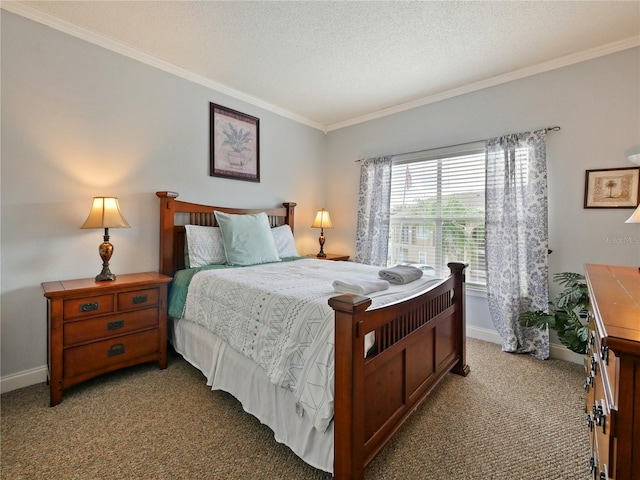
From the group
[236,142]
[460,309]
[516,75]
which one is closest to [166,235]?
[236,142]

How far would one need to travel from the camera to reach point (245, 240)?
9.34 feet

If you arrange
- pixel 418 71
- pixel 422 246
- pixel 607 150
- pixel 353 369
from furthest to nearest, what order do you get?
pixel 422 246 < pixel 418 71 < pixel 607 150 < pixel 353 369

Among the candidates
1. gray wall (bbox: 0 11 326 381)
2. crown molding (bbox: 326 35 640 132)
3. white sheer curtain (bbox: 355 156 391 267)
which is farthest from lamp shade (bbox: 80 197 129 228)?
crown molding (bbox: 326 35 640 132)

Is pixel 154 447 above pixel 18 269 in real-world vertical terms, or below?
below

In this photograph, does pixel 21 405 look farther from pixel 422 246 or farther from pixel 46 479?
pixel 422 246

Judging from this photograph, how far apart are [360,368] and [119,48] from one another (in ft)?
10.2

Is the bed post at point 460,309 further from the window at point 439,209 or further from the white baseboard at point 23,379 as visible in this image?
the white baseboard at point 23,379

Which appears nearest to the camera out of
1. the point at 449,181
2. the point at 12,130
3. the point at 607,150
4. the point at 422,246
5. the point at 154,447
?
the point at 154,447

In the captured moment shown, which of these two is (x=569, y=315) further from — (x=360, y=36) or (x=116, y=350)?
(x=116, y=350)

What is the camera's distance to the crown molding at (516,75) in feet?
7.86

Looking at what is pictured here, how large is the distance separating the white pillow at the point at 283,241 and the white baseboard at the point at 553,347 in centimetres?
216

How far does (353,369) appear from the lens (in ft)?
3.95

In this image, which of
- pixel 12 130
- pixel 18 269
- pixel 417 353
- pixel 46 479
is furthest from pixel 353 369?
pixel 12 130

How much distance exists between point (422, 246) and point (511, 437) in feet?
7.10
